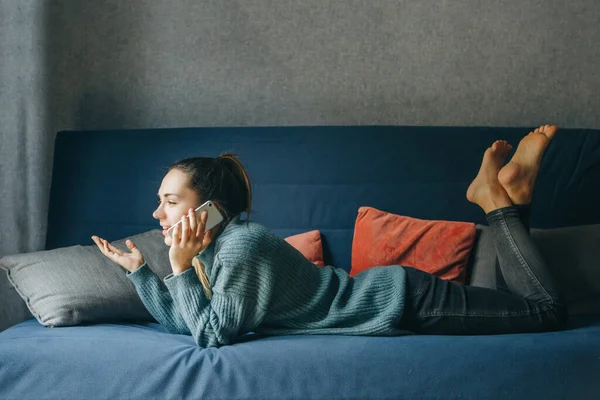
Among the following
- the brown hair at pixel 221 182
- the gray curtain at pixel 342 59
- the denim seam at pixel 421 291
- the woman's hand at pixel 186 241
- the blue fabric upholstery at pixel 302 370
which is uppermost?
the gray curtain at pixel 342 59

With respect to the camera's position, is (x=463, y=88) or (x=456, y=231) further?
(x=463, y=88)

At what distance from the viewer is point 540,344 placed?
6.66 ft

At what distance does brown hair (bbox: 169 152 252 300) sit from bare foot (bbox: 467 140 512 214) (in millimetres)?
668

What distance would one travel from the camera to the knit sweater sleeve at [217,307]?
203 centimetres

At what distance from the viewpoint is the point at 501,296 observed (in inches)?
87.2

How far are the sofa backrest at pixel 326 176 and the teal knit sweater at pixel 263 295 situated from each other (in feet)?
1.73

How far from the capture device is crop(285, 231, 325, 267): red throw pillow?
8.74 ft

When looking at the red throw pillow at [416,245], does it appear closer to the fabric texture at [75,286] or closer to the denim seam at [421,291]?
the denim seam at [421,291]

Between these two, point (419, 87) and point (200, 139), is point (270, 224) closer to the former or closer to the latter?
point (200, 139)

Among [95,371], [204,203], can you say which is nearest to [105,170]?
[204,203]

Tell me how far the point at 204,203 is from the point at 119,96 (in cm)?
127

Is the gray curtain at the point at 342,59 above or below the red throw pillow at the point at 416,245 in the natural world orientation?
above

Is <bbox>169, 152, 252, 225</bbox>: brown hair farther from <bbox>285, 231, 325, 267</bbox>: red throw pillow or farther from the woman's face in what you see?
<bbox>285, 231, 325, 267</bbox>: red throw pillow

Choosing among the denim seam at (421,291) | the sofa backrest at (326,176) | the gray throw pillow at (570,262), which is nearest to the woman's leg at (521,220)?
the gray throw pillow at (570,262)
